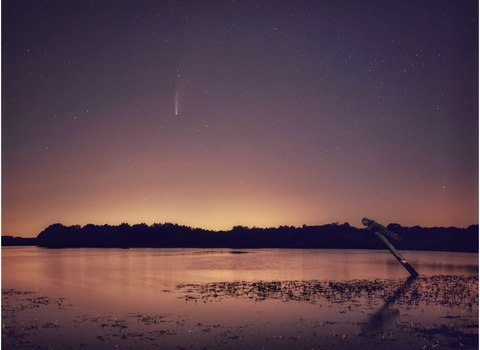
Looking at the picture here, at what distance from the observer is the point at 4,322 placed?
1547 cm

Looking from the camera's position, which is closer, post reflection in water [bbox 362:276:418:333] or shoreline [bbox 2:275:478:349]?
shoreline [bbox 2:275:478:349]

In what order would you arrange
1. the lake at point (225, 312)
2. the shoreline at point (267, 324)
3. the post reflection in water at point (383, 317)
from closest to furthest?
1. the shoreline at point (267, 324)
2. the lake at point (225, 312)
3. the post reflection in water at point (383, 317)

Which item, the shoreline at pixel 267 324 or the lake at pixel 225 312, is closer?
the shoreline at pixel 267 324

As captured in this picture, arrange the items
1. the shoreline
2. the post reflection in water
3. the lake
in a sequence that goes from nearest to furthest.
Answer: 1. the shoreline
2. the lake
3. the post reflection in water

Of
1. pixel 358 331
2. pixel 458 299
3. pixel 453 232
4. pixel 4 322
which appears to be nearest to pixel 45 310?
pixel 4 322

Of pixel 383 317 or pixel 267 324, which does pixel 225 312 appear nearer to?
pixel 267 324

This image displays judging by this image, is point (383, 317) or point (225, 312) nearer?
point (383, 317)

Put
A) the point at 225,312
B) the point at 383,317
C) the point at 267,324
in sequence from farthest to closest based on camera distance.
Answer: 1. the point at 225,312
2. the point at 383,317
3. the point at 267,324

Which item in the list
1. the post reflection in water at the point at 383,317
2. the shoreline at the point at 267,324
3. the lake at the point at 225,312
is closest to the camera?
Result: the shoreline at the point at 267,324

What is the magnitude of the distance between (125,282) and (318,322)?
18659 millimetres

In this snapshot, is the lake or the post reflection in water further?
the post reflection in water

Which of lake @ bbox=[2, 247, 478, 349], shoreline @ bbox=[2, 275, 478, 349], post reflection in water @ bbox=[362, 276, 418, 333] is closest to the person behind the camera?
shoreline @ bbox=[2, 275, 478, 349]

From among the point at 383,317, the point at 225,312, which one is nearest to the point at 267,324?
the point at 225,312

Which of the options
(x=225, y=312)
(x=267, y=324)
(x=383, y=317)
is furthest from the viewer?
(x=225, y=312)
